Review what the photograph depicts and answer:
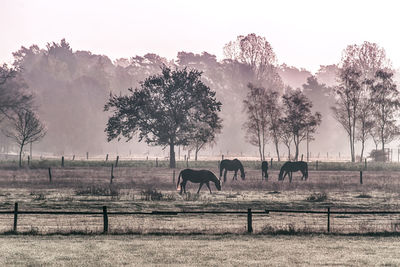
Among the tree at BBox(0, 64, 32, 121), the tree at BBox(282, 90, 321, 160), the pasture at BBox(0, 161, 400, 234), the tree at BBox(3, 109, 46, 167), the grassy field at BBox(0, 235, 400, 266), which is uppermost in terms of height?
the tree at BBox(0, 64, 32, 121)

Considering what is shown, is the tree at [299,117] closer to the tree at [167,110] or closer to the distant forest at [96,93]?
the tree at [167,110]

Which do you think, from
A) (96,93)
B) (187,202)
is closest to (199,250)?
(187,202)

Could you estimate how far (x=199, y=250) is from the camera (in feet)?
67.2

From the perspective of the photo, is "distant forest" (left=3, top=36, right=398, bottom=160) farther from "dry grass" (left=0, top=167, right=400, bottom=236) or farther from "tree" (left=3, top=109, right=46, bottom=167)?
"dry grass" (left=0, top=167, right=400, bottom=236)

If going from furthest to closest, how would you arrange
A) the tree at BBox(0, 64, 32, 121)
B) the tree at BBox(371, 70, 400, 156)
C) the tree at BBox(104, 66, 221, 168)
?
1. the tree at BBox(371, 70, 400, 156)
2. the tree at BBox(0, 64, 32, 121)
3. the tree at BBox(104, 66, 221, 168)

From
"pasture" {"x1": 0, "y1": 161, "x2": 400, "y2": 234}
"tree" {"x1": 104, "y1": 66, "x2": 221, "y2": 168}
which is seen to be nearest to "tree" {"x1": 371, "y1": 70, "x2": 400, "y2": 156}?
"tree" {"x1": 104, "y1": 66, "x2": 221, "y2": 168}

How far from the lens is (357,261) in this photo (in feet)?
62.5

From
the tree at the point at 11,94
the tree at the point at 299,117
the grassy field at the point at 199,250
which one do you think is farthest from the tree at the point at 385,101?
the grassy field at the point at 199,250

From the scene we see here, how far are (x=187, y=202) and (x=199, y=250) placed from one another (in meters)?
14.0

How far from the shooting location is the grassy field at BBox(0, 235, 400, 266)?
18766mm

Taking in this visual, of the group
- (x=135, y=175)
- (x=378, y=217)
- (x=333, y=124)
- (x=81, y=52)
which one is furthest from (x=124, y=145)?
(x=378, y=217)

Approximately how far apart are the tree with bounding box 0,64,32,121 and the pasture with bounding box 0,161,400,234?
23.5m

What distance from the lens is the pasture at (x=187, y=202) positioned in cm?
2557

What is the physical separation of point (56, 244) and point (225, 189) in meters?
23.2
